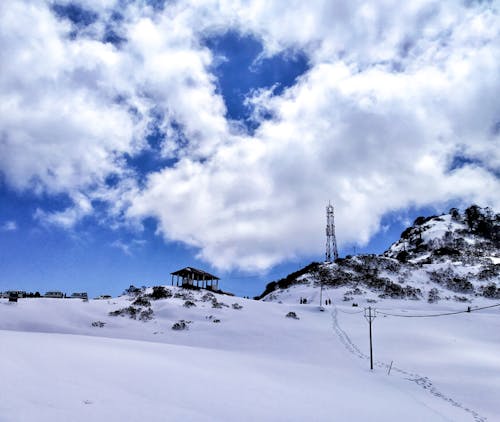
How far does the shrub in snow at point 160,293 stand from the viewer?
49231 millimetres

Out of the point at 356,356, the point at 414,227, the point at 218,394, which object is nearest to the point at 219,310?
the point at 356,356

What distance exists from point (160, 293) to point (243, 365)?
32054mm

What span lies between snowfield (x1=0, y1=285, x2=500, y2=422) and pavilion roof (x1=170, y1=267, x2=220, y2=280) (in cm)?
1283

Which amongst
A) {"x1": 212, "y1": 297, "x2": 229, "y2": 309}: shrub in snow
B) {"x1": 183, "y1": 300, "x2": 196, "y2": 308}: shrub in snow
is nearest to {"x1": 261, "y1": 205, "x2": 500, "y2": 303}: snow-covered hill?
{"x1": 212, "y1": 297, "x2": 229, "y2": 309}: shrub in snow

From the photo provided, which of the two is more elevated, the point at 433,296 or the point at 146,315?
the point at 433,296

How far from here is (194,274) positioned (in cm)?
6175

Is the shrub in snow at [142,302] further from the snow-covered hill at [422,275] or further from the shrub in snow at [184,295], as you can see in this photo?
the snow-covered hill at [422,275]

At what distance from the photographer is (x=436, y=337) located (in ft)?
113

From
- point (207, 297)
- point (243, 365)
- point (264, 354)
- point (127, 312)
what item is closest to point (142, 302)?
point (127, 312)

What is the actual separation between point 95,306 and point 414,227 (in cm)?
13144

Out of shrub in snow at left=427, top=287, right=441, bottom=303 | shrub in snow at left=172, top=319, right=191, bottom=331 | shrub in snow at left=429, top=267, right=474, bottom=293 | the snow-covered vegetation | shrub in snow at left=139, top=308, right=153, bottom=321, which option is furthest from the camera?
shrub in snow at left=429, top=267, right=474, bottom=293

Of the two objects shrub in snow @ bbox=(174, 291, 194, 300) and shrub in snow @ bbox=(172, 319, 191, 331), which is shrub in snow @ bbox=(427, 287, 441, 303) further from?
shrub in snow @ bbox=(172, 319, 191, 331)

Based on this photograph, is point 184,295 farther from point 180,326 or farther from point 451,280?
point 451,280

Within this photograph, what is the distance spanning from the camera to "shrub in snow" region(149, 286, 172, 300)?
49.2 meters
